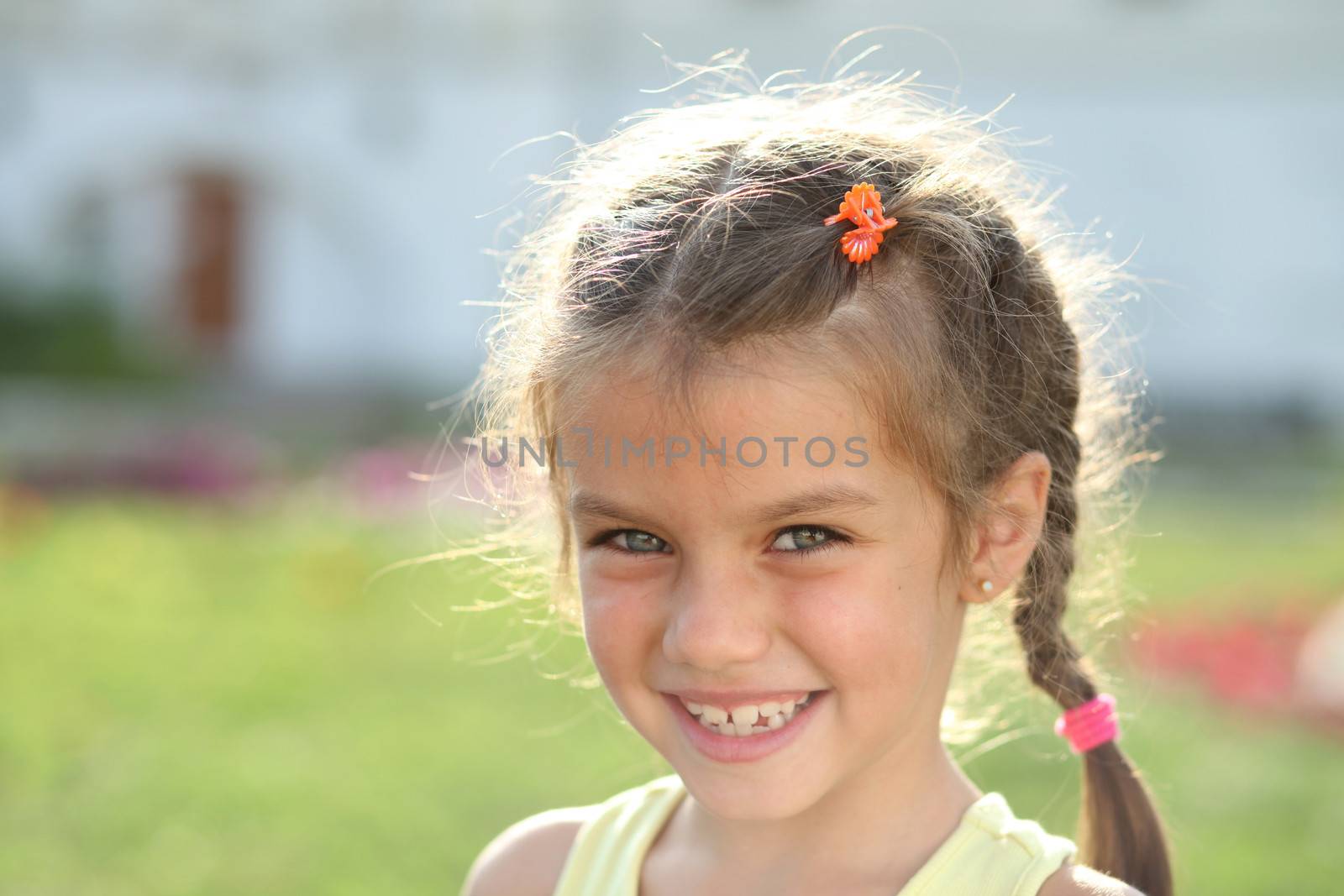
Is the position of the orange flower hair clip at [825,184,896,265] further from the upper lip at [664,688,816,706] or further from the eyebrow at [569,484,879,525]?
the upper lip at [664,688,816,706]

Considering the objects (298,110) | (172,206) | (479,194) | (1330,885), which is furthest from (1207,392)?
(1330,885)

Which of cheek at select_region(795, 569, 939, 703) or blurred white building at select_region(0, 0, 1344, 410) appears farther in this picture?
blurred white building at select_region(0, 0, 1344, 410)

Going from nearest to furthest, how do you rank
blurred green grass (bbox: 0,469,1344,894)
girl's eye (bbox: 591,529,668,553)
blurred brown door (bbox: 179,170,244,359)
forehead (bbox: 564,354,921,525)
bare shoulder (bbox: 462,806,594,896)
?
forehead (bbox: 564,354,921,525)
girl's eye (bbox: 591,529,668,553)
bare shoulder (bbox: 462,806,594,896)
blurred green grass (bbox: 0,469,1344,894)
blurred brown door (bbox: 179,170,244,359)

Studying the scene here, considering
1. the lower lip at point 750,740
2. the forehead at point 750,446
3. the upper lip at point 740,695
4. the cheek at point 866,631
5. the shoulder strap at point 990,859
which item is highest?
the forehead at point 750,446

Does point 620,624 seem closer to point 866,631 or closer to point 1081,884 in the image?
point 866,631

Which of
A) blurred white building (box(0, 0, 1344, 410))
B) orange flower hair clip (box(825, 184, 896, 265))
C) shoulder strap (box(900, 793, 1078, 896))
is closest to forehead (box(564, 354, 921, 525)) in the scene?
orange flower hair clip (box(825, 184, 896, 265))

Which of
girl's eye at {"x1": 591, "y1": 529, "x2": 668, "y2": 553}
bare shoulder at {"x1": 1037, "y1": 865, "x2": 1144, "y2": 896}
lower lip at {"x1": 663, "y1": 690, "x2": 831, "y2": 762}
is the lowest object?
→ bare shoulder at {"x1": 1037, "y1": 865, "x2": 1144, "y2": 896}

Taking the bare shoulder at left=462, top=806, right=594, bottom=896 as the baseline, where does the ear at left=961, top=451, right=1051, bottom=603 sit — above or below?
above

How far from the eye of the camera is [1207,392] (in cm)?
1432

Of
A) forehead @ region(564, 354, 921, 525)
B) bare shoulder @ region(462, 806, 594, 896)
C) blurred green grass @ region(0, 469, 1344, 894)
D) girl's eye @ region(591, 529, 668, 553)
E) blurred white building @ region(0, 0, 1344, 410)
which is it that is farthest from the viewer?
blurred white building @ region(0, 0, 1344, 410)

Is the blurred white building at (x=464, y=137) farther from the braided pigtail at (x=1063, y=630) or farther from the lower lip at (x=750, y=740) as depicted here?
the lower lip at (x=750, y=740)

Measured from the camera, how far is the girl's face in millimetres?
1508

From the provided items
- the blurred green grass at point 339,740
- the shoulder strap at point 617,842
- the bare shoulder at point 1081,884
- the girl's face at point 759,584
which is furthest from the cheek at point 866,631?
the blurred green grass at point 339,740

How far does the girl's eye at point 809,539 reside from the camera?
61.1 inches
